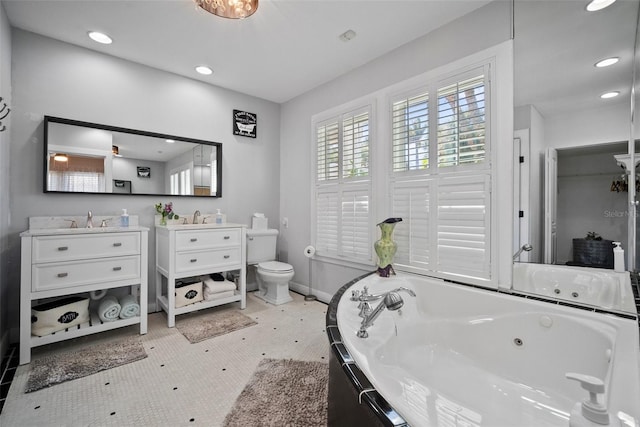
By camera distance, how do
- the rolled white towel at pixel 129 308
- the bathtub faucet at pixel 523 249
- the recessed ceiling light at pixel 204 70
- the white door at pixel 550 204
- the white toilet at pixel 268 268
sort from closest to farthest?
the white door at pixel 550 204 → the bathtub faucet at pixel 523 249 → the rolled white towel at pixel 129 308 → the recessed ceiling light at pixel 204 70 → the white toilet at pixel 268 268

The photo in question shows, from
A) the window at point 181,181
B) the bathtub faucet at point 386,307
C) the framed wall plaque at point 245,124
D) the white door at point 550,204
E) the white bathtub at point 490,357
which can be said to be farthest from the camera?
the framed wall plaque at point 245,124

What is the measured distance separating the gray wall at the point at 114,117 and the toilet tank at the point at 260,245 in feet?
1.13

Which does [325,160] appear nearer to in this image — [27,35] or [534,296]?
[534,296]

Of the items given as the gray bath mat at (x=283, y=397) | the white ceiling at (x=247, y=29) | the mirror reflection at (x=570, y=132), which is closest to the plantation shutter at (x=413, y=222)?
the mirror reflection at (x=570, y=132)

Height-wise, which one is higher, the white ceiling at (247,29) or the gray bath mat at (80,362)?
the white ceiling at (247,29)

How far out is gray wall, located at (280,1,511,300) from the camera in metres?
2.05

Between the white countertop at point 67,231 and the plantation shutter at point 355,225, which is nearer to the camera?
the white countertop at point 67,231

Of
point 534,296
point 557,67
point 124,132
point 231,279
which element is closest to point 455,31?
point 557,67

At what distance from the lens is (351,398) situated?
0.97 meters

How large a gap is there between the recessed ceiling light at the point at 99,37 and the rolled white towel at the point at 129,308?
2.34 meters

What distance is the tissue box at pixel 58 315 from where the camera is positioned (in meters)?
2.10

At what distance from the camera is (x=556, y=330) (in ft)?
5.00

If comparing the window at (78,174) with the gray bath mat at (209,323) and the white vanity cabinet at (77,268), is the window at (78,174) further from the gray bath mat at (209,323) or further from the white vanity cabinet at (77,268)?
the gray bath mat at (209,323)

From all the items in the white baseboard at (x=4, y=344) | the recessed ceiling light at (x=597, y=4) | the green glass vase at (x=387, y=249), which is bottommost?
the white baseboard at (x=4, y=344)
